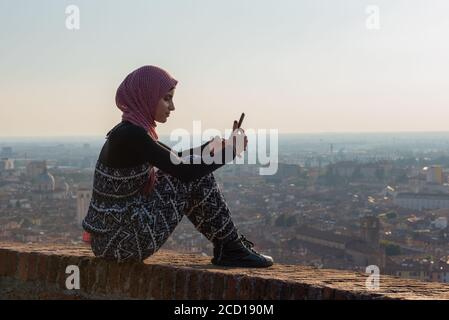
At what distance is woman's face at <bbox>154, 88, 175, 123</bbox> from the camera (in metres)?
2.94

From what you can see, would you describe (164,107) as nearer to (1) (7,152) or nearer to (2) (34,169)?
(2) (34,169)

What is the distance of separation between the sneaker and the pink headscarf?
0.42 meters

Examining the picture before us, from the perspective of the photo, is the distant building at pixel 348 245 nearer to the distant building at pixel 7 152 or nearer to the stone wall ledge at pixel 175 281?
the stone wall ledge at pixel 175 281

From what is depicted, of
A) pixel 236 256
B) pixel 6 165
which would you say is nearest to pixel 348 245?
pixel 236 256

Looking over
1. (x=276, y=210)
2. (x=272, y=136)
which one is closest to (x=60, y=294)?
(x=272, y=136)

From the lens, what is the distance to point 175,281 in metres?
2.90

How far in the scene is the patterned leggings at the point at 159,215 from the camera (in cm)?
286

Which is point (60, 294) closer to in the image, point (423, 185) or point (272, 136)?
point (272, 136)

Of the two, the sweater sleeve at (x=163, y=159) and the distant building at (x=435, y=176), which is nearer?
the sweater sleeve at (x=163, y=159)

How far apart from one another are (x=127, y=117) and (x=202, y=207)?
0.45 meters

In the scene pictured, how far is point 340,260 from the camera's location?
95.6 ft

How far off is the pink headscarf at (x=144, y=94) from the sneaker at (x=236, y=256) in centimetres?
42
